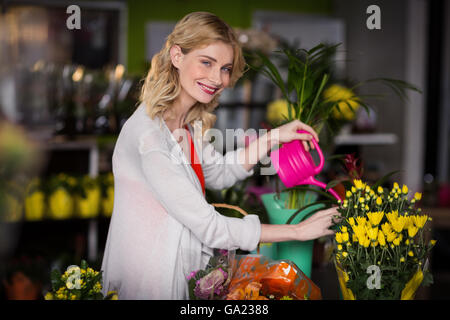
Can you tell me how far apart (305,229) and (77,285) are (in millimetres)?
424

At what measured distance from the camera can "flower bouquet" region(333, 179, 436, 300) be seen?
74 centimetres

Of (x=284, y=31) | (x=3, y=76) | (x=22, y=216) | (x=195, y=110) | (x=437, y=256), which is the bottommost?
(x=437, y=256)

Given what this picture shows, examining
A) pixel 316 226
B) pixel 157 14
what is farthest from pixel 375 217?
pixel 157 14

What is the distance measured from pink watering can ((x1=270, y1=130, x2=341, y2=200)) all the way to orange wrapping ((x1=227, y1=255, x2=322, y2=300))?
0.61 ft

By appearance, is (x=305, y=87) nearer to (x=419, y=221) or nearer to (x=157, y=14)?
(x=419, y=221)

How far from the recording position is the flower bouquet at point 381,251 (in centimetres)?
74

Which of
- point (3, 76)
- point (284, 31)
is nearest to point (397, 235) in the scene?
point (3, 76)

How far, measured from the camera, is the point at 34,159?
1938 millimetres

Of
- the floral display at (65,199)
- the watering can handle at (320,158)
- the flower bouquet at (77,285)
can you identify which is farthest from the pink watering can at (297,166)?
the floral display at (65,199)

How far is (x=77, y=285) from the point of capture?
0.73 m

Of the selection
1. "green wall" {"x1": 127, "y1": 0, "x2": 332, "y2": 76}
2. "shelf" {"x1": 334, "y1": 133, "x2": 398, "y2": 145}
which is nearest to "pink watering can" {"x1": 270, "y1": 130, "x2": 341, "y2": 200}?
"shelf" {"x1": 334, "y1": 133, "x2": 398, "y2": 145}
